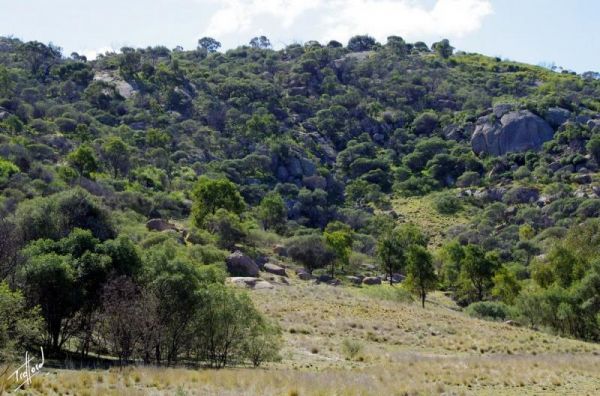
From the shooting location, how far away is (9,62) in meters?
151

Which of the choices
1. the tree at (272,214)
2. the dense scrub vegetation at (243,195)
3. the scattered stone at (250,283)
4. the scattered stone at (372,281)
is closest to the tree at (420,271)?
the dense scrub vegetation at (243,195)

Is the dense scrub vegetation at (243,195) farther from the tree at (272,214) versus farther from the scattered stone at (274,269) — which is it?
the scattered stone at (274,269)

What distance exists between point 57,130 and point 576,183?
111302 mm

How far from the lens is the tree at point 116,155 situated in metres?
97.8

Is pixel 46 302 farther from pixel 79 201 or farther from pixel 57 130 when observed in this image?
pixel 57 130

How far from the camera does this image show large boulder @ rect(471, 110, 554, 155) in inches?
5807

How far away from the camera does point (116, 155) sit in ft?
324

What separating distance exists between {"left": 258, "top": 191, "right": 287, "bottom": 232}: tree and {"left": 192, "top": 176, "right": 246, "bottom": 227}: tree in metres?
14.7

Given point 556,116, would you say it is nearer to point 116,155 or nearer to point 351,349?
point 116,155

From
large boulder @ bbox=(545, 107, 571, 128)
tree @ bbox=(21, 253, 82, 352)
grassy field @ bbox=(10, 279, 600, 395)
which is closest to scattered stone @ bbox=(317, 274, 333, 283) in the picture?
grassy field @ bbox=(10, 279, 600, 395)

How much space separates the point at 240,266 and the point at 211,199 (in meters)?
19.7

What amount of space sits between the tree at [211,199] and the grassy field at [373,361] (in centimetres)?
2502

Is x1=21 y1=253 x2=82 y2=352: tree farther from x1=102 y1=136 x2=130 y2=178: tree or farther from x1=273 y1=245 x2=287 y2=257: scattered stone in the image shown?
x1=102 y1=136 x2=130 y2=178: tree

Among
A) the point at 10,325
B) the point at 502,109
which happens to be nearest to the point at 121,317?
the point at 10,325
